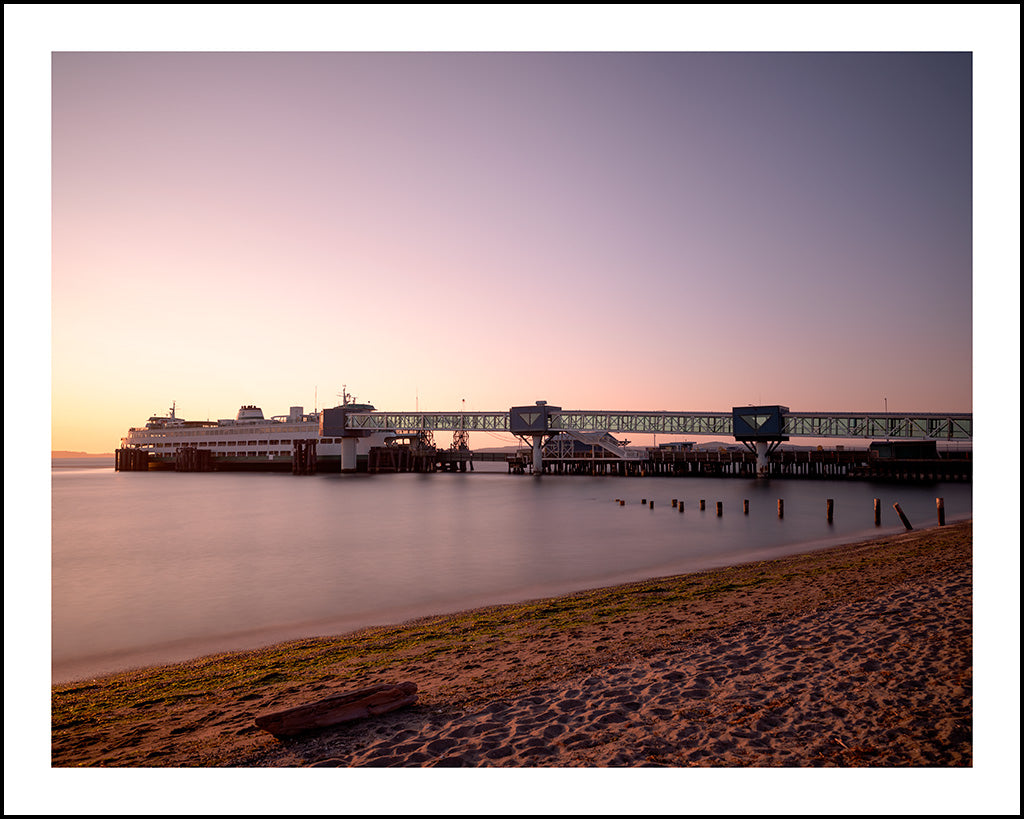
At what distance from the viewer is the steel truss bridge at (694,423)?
2948 inches

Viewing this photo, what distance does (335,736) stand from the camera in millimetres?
5691

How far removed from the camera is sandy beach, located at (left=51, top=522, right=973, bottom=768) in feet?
16.8

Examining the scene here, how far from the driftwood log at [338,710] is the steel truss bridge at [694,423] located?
3139 inches

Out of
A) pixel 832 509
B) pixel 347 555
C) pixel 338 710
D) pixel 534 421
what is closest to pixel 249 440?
pixel 534 421

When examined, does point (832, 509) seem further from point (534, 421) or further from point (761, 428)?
point (534, 421)

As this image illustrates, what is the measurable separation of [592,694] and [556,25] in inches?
272

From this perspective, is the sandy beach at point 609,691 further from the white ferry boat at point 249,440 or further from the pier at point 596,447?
the white ferry boat at point 249,440

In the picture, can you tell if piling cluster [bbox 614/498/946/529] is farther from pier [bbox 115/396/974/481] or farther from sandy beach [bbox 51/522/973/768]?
pier [bbox 115/396/974/481]

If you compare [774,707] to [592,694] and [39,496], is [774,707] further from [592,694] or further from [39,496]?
[39,496]

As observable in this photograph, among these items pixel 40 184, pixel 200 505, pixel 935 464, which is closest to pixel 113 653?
pixel 40 184

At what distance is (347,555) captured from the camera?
1010 inches

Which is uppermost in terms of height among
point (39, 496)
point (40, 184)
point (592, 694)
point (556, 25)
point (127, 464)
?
point (556, 25)

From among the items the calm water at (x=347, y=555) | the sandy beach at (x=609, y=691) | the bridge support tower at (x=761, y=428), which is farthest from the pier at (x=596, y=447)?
the sandy beach at (x=609, y=691)

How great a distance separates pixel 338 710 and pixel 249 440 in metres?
128
